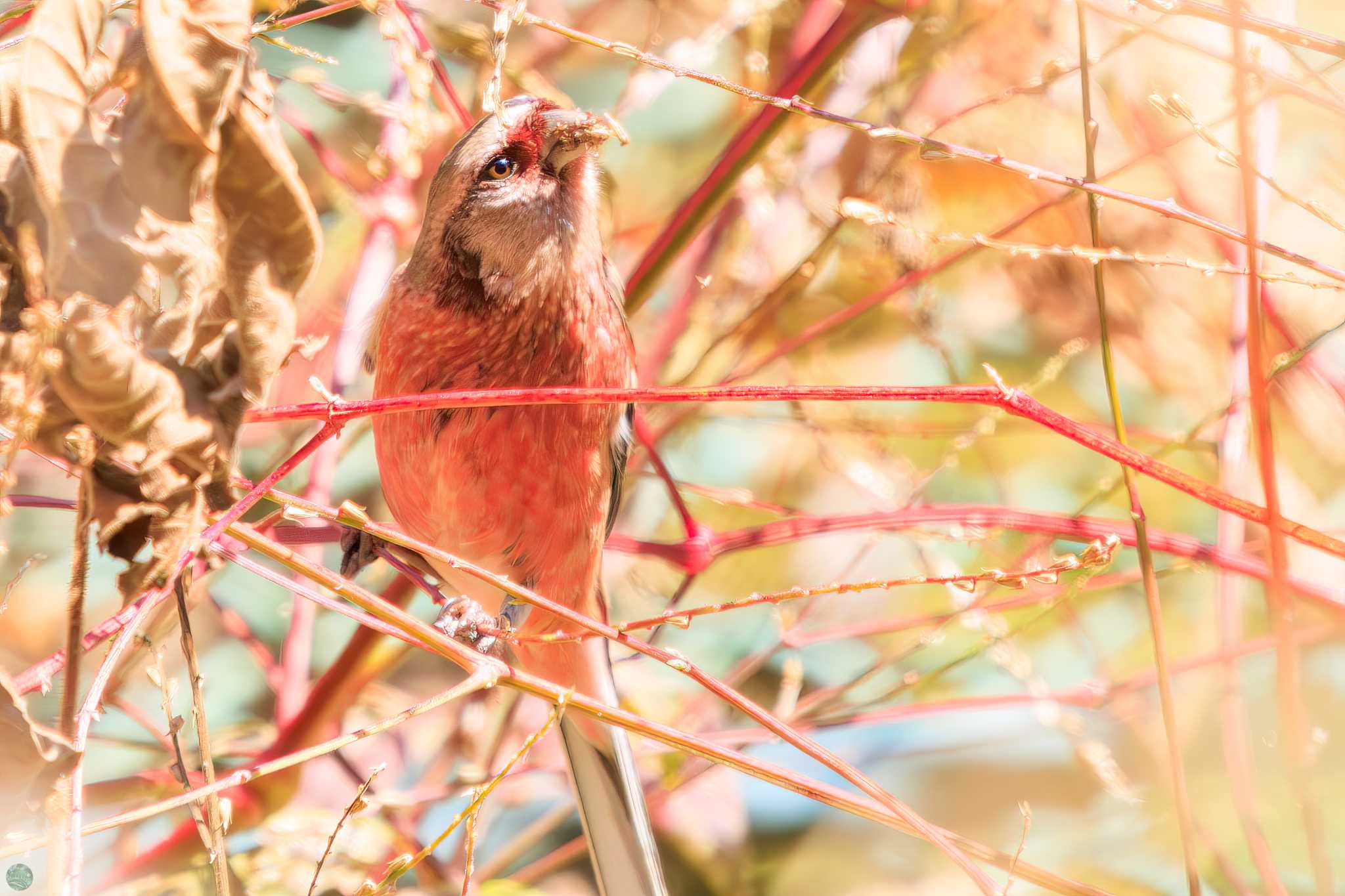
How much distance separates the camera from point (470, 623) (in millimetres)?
1836

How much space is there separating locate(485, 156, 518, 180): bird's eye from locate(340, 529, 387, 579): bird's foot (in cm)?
74

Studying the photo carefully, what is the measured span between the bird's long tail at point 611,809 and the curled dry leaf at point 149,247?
1.19 meters

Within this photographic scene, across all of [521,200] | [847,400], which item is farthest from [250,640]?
[847,400]

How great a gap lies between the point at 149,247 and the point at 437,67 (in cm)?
126

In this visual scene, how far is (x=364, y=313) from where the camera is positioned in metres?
2.31

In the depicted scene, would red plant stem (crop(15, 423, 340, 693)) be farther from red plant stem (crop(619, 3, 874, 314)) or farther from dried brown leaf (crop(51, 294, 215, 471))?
red plant stem (crop(619, 3, 874, 314))

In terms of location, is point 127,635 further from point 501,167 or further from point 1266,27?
point 1266,27

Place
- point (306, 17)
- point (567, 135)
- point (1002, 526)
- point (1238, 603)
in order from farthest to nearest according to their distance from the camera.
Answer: point (1238, 603), point (1002, 526), point (567, 135), point (306, 17)

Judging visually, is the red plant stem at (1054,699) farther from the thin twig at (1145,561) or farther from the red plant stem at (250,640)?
the red plant stem at (250,640)

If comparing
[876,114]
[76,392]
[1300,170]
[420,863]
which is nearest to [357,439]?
[420,863]

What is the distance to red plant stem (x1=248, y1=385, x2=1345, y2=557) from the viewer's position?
95 centimetres

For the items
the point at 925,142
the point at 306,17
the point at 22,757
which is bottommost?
the point at 22,757

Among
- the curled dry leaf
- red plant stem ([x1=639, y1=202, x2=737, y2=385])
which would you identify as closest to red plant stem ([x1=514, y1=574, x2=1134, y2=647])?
the curled dry leaf

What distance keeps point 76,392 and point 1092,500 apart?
144 centimetres
